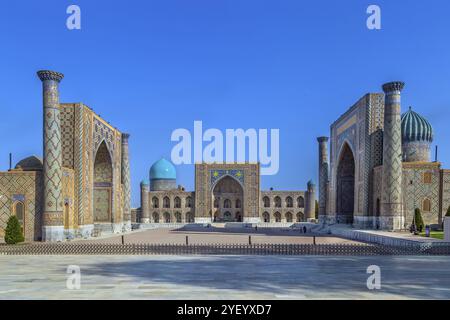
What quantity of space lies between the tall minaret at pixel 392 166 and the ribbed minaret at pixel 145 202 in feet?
132

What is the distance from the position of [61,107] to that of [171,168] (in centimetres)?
4416

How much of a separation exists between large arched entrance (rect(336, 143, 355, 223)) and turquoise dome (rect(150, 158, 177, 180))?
1354 inches

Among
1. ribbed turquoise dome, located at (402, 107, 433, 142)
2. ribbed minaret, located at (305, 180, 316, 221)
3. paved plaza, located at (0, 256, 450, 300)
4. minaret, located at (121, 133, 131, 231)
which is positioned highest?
ribbed turquoise dome, located at (402, 107, 433, 142)

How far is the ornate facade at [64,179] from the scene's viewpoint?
2358 cm

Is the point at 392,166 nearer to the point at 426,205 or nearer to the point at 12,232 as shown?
the point at 426,205

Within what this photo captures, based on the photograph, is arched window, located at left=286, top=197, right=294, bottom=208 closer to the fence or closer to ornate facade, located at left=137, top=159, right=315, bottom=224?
ornate facade, located at left=137, top=159, right=315, bottom=224

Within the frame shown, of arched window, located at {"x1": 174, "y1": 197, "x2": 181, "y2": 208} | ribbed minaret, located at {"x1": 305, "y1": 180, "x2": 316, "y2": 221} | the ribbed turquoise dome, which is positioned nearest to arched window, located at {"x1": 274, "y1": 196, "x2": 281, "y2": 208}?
ribbed minaret, located at {"x1": 305, "y1": 180, "x2": 316, "y2": 221}

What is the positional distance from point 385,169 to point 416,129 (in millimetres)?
11592

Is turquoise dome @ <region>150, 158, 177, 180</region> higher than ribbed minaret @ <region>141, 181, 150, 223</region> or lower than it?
higher

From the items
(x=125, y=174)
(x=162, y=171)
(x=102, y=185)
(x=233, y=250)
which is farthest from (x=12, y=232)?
(x=162, y=171)

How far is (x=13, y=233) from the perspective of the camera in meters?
21.0

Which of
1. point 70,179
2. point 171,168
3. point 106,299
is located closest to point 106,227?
point 70,179

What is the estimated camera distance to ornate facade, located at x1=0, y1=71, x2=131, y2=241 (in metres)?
23.6
